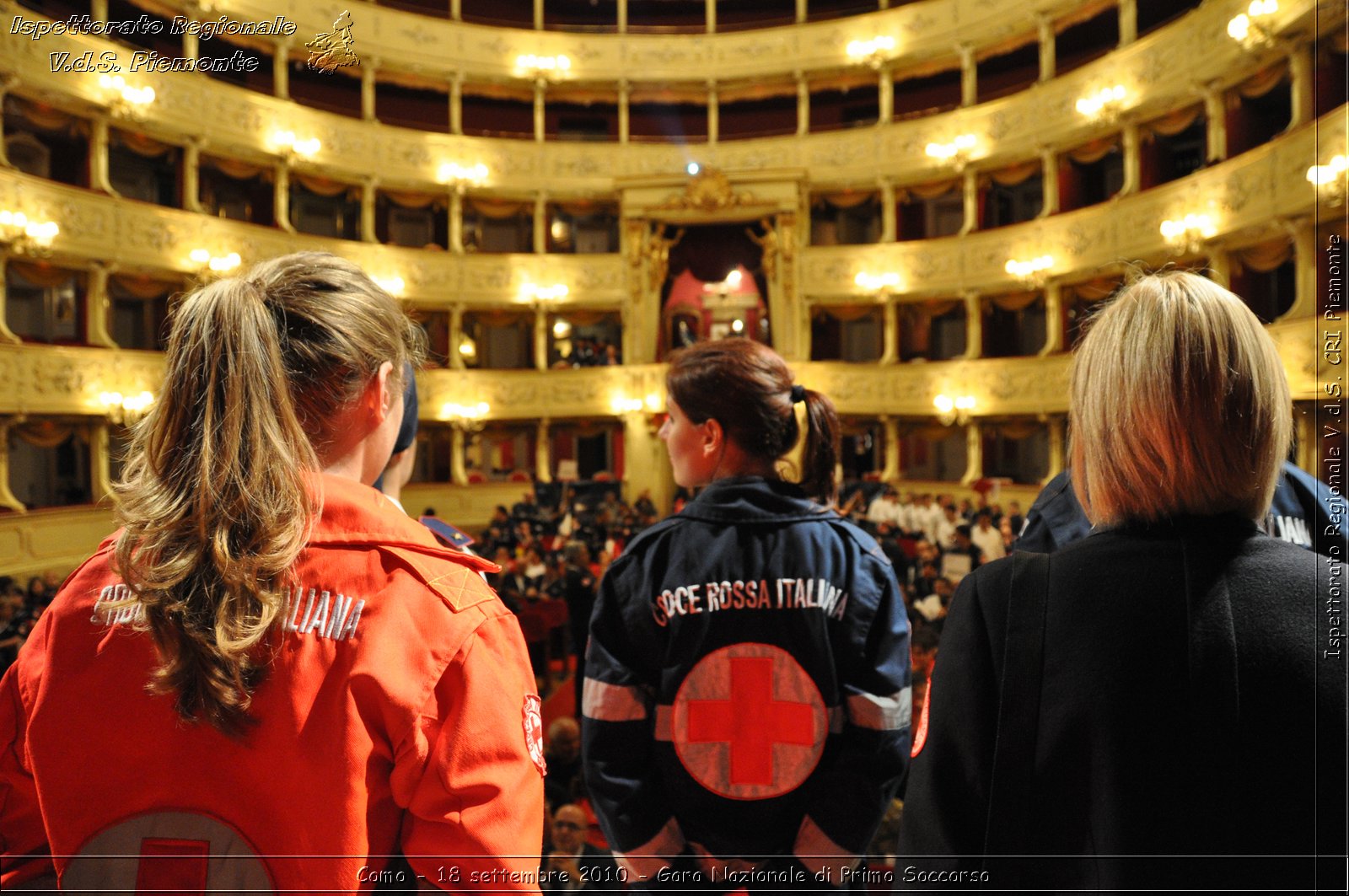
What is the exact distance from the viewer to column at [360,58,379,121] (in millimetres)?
10952

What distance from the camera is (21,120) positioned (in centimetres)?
602

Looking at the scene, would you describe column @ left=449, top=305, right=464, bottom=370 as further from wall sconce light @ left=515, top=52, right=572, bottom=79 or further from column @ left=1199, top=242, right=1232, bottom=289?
column @ left=1199, top=242, right=1232, bottom=289

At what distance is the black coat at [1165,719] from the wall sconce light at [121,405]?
336 centimetres

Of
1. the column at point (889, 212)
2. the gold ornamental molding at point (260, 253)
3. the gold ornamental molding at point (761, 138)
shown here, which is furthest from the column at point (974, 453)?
the gold ornamental molding at point (260, 253)

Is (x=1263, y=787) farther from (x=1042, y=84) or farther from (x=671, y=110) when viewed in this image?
(x=671, y=110)

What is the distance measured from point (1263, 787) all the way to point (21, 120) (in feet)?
26.6

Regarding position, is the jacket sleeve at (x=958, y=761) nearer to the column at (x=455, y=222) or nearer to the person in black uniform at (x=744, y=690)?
the person in black uniform at (x=744, y=690)

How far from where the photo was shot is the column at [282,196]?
1141cm

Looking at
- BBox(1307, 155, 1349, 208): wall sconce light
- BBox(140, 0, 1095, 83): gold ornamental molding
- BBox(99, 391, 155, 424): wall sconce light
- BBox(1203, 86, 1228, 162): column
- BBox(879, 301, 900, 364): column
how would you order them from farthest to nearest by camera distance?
BBox(879, 301, 900, 364): column < BBox(140, 0, 1095, 83): gold ornamental molding < BBox(1203, 86, 1228, 162): column < BBox(1307, 155, 1349, 208): wall sconce light < BBox(99, 391, 155, 424): wall sconce light

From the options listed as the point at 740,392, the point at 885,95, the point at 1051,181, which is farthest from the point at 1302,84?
the point at 740,392

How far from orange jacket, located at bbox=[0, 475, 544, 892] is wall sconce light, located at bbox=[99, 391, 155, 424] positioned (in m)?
2.61

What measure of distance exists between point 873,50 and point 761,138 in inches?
100

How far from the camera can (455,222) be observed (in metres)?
14.3

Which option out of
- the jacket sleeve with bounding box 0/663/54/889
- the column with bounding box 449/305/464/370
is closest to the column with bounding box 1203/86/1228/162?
the column with bounding box 449/305/464/370
